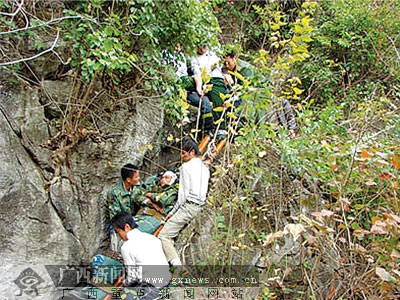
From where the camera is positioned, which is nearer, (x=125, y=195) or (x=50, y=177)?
(x=50, y=177)

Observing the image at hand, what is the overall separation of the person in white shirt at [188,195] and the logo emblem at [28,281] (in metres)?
1.21

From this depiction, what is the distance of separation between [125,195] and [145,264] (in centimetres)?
106

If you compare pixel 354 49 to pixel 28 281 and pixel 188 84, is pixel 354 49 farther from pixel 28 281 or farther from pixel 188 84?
pixel 28 281

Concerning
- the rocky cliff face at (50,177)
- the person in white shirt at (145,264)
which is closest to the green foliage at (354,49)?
the rocky cliff face at (50,177)

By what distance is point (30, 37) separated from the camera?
3.79 metres

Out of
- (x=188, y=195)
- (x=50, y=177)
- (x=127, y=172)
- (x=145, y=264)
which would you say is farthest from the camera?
(x=127, y=172)

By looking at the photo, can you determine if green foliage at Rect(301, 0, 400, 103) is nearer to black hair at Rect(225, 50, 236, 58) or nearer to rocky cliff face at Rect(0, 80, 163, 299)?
black hair at Rect(225, 50, 236, 58)

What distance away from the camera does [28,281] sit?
128 inches

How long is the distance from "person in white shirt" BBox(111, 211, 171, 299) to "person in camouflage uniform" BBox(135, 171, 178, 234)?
1.84ft

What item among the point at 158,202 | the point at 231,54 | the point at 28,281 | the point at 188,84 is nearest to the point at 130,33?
the point at 188,84

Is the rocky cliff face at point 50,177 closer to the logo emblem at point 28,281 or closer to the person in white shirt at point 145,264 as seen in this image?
the logo emblem at point 28,281

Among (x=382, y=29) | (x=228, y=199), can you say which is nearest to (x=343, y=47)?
(x=382, y=29)

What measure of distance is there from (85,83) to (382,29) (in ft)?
16.8

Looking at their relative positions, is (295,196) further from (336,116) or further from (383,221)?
(383,221)
